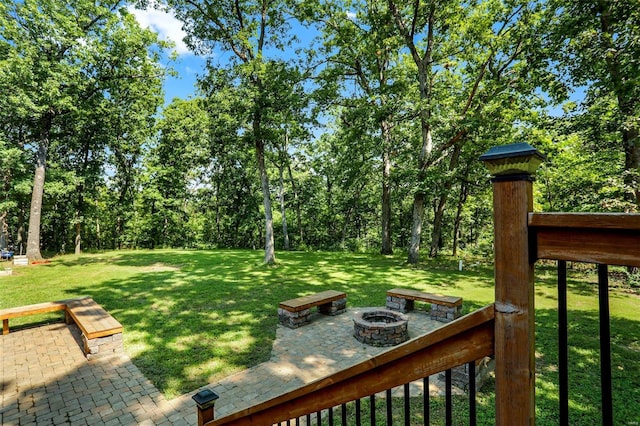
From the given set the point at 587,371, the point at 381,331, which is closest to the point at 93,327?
the point at 381,331

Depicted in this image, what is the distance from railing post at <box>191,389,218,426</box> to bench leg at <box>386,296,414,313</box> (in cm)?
577

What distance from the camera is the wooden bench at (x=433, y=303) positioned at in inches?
259

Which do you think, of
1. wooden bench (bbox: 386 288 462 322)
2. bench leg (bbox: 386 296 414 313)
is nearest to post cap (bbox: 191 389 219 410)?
wooden bench (bbox: 386 288 462 322)

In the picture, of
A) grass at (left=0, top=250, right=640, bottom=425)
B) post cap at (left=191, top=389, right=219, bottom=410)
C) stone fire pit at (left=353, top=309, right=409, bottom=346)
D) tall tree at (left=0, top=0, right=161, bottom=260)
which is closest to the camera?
post cap at (left=191, top=389, right=219, bottom=410)

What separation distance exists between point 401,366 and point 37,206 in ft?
64.2

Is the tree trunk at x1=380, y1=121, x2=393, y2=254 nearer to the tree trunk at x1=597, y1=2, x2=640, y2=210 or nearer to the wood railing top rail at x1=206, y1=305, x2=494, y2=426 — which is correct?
the tree trunk at x1=597, y1=2, x2=640, y2=210

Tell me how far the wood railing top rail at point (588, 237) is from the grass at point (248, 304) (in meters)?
3.67

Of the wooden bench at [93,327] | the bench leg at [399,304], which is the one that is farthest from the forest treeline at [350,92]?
the wooden bench at [93,327]

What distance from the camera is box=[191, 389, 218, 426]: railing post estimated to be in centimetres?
222

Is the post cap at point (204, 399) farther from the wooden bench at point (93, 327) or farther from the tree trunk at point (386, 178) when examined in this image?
the tree trunk at point (386, 178)

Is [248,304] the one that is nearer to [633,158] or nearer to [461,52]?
[633,158]

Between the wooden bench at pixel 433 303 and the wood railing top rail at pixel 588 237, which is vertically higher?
the wood railing top rail at pixel 588 237

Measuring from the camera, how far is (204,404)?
7.30ft

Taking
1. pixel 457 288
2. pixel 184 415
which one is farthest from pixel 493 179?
pixel 457 288
